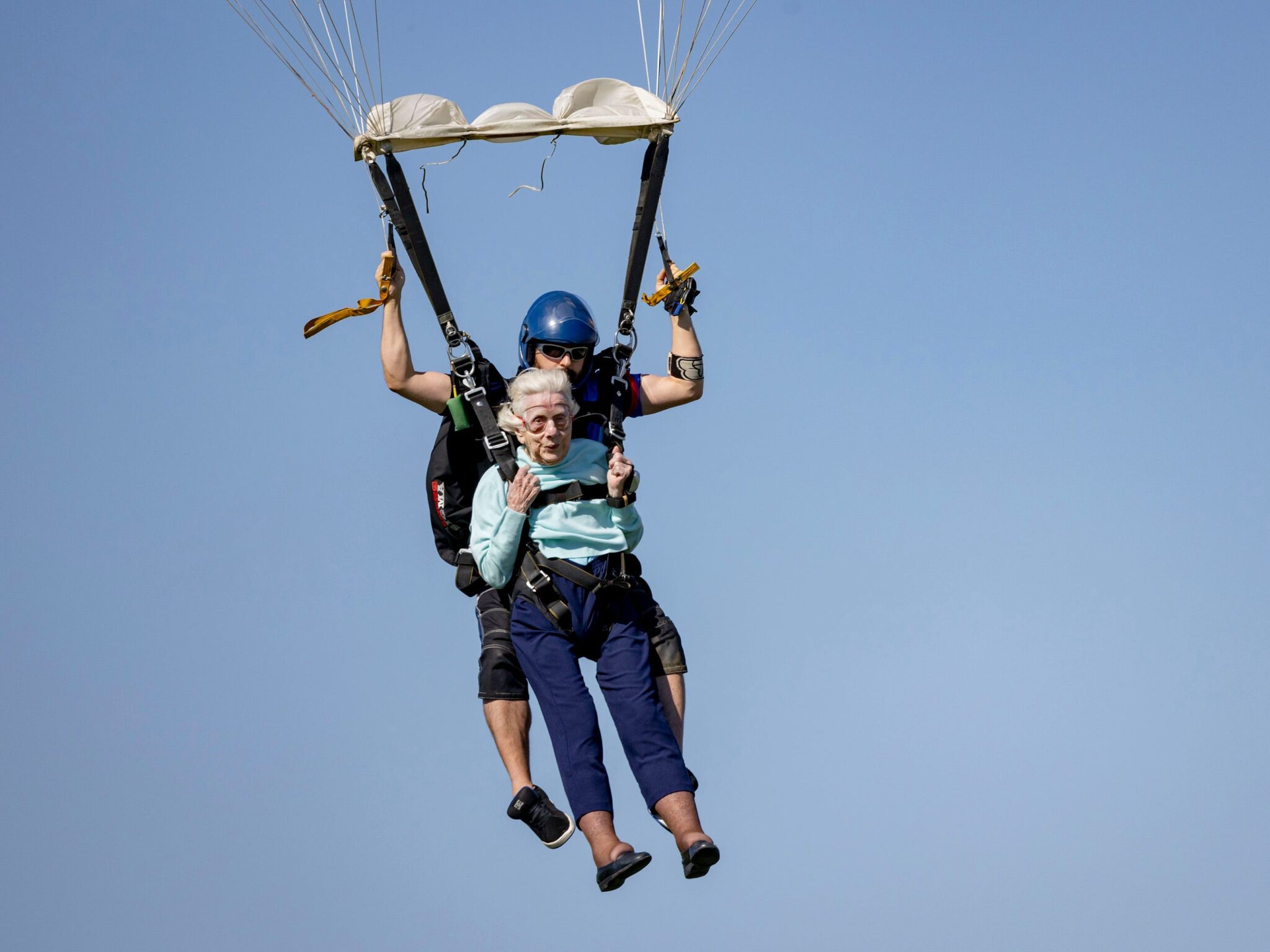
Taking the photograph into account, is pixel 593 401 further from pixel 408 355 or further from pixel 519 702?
pixel 519 702

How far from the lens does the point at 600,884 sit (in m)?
7.74

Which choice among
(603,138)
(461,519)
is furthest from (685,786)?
Result: (603,138)

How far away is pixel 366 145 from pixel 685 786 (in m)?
3.62

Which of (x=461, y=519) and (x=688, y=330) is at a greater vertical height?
(x=688, y=330)

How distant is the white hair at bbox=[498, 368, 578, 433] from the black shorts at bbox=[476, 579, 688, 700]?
90 cm

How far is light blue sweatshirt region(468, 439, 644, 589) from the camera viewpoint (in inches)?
327

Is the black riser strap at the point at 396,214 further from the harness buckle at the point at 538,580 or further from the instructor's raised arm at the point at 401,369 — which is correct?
the harness buckle at the point at 538,580

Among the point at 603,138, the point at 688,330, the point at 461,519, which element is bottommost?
the point at 461,519

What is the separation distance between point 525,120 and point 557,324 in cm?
121

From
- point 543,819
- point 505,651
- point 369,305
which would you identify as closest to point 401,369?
point 369,305

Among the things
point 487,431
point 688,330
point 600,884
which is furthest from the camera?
point 688,330

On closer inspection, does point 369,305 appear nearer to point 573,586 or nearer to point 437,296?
point 437,296

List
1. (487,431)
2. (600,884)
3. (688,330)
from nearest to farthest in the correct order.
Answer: (600,884) → (487,431) → (688,330)

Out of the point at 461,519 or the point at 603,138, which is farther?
the point at 603,138
